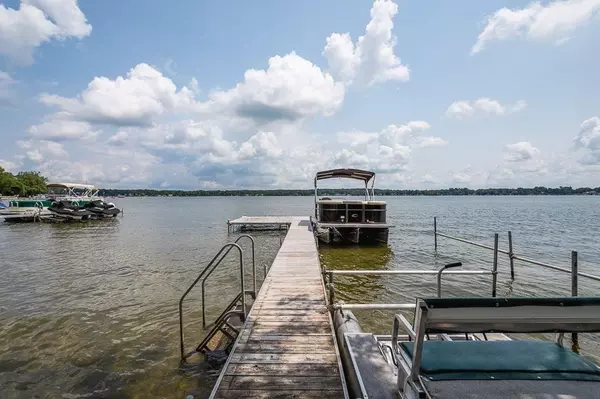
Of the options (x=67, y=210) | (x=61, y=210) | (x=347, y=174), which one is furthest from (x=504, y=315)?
(x=61, y=210)

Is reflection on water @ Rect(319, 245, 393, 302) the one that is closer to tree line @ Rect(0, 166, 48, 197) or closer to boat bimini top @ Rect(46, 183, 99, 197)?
boat bimini top @ Rect(46, 183, 99, 197)

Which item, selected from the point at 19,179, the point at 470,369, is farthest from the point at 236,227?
the point at 19,179

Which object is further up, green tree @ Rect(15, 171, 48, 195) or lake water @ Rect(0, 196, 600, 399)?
green tree @ Rect(15, 171, 48, 195)

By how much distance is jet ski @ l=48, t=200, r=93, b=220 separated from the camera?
1348 inches

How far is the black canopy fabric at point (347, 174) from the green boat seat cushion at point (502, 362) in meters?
16.7

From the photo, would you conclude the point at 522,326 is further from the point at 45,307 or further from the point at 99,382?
the point at 45,307

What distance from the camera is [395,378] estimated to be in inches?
140

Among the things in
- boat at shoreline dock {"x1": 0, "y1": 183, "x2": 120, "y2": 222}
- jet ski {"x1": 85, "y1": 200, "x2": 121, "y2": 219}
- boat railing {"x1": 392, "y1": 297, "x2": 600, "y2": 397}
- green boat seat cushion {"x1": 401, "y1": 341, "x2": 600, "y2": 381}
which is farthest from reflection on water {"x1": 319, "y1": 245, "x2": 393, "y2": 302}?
jet ski {"x1": 85, "y1": 200, "x2": 121, "y2": 219}

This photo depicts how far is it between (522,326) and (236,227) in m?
29.2

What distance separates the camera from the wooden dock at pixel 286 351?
3528 millimetres

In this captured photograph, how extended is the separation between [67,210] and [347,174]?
31.2 metres

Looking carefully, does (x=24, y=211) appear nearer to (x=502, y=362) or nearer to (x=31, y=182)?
(x=502, y=362)

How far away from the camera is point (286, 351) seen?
439 centimetres

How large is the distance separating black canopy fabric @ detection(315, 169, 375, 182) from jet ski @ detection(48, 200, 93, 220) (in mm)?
29258
